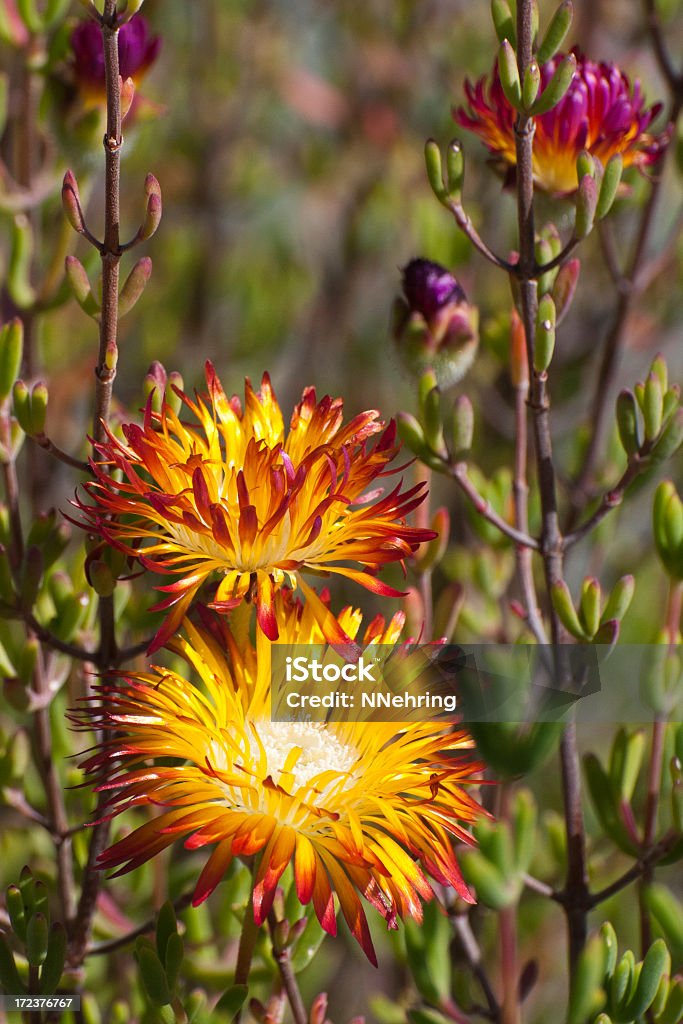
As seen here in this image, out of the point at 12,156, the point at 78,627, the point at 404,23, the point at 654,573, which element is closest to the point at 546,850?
the point at 654,573

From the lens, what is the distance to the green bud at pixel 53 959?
405 millimetres

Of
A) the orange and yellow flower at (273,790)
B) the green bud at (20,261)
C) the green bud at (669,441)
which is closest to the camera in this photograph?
the orange and yellow flower at (273,790)

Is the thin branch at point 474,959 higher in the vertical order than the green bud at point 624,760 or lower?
lower

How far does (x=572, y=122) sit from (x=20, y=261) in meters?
0.31

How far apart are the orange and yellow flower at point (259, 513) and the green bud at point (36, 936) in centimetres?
13

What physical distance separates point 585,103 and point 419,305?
11cm

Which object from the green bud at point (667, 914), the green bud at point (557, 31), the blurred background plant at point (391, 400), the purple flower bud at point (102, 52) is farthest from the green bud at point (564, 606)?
the purple flower bud at point (102, 52)

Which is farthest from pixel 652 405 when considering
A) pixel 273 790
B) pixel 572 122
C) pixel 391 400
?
pixel 391 400

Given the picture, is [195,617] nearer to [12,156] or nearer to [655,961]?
[655,961]

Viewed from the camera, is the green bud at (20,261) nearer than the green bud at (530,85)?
No

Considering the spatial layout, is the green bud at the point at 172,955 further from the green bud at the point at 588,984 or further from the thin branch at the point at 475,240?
the thin branch at the point at 475,240

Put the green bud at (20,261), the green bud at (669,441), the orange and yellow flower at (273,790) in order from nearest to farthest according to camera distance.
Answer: the orange and yellow flower at (273,790) → the green bud at (669,441) → the green bud at (20,261)

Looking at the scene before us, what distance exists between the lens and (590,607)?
17.3 inches

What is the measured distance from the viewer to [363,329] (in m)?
1.24
